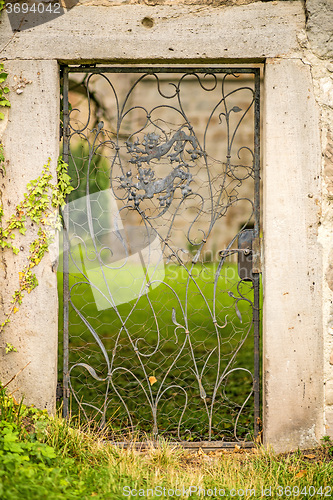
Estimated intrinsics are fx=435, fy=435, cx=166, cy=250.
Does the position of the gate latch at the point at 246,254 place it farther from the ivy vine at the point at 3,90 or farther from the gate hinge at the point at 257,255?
the ivy vine at the point at 3,90

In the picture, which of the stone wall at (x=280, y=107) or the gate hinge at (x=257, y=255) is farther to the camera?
the gate hinge at (x=257, y=255)

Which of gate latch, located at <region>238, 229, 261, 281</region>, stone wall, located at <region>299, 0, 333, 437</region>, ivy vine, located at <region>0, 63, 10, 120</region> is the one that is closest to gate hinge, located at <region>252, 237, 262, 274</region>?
gate latch, located at <region>238, 229, 261, 281</region>

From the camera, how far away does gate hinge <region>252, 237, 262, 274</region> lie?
10.4ft

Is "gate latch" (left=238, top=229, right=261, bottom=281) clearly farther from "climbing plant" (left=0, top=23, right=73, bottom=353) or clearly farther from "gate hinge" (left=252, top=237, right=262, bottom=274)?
"climbing plant" (left=0, top=23, right=73, bottom=353)

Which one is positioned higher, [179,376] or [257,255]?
[257,255]

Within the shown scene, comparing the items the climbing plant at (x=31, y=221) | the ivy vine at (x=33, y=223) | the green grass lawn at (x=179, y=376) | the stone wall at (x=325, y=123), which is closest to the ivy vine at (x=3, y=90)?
the climbing plant at (x=31, y=221)

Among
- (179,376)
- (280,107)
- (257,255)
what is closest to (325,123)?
(280,107)

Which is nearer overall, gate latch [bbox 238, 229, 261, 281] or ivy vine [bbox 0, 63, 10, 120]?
ivy vine [bbox 0, 63, 10, 120]

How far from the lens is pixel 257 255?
319 cm

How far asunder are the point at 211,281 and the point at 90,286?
0.91 m

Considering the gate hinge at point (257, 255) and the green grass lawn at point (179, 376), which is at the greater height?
the gate hinge at point (257, 255)

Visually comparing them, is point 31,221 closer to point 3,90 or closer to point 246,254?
point 3,90

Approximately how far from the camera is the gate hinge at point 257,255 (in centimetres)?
318

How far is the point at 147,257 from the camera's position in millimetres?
3301
